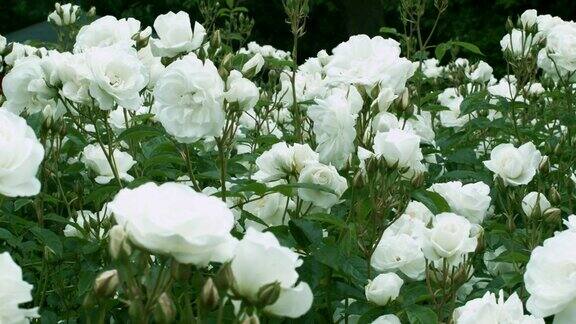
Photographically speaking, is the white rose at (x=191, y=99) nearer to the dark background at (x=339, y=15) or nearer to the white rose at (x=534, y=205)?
the white rose at (x=534, y=205)

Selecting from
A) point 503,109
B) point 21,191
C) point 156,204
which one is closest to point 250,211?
point 21,191

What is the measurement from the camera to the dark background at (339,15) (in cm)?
1505

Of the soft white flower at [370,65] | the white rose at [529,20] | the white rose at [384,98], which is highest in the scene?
the soft white flower at [370,65]

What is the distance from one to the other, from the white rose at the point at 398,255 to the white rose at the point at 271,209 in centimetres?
25

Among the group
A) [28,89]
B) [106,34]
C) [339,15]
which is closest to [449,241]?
[28,89]

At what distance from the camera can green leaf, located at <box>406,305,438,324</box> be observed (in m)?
2.09

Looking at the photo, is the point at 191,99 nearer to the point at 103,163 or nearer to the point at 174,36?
the point at 174,36

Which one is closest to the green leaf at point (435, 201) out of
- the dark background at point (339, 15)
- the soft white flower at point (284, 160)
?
Result: the soft white flower at point (284, 160)

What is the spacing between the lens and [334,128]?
2.38m

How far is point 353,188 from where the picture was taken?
2.25m

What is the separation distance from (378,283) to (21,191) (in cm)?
85

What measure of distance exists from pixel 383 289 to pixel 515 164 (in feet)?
2.53

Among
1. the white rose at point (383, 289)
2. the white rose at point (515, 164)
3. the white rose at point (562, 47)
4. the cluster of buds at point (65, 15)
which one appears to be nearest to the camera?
the white rose at point (383, 289)

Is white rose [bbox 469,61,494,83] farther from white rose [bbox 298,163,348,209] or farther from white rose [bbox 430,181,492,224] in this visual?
white rose [bbox 298,163,348,209]
